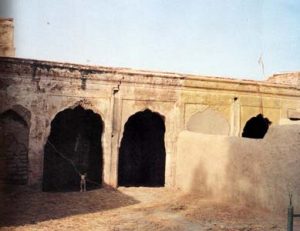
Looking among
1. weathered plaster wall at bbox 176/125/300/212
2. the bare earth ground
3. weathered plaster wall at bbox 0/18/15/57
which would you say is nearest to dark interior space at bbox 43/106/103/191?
weathered plaster wall at bbox 0/18/15/57

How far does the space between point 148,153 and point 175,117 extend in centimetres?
375

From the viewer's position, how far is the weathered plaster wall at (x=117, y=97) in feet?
40.1

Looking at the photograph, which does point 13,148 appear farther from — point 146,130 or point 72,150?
point 146,130

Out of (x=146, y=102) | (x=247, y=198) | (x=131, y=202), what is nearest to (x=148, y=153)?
(x=146, y=102)

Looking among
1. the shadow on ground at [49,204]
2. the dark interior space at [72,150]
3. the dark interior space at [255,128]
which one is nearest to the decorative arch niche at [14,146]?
the shadow on ground at [49,204]

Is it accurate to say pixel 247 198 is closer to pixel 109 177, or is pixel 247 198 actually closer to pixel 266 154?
pixel 266 154

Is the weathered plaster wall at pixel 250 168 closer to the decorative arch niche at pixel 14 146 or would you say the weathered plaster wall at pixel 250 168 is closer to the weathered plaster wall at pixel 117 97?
the weathered plaster wall at pixel 117 97

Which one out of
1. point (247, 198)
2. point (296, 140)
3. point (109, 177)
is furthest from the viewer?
point (109, 177)

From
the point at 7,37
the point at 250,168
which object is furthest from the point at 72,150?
the point at 250,168

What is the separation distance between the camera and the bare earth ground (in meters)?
8.73

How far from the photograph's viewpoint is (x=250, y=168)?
1039 centimetres

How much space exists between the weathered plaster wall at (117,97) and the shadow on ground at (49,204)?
0.87 metres

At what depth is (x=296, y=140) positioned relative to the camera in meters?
9.51

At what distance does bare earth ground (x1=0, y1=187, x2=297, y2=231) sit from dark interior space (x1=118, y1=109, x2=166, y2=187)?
4.42 meters
